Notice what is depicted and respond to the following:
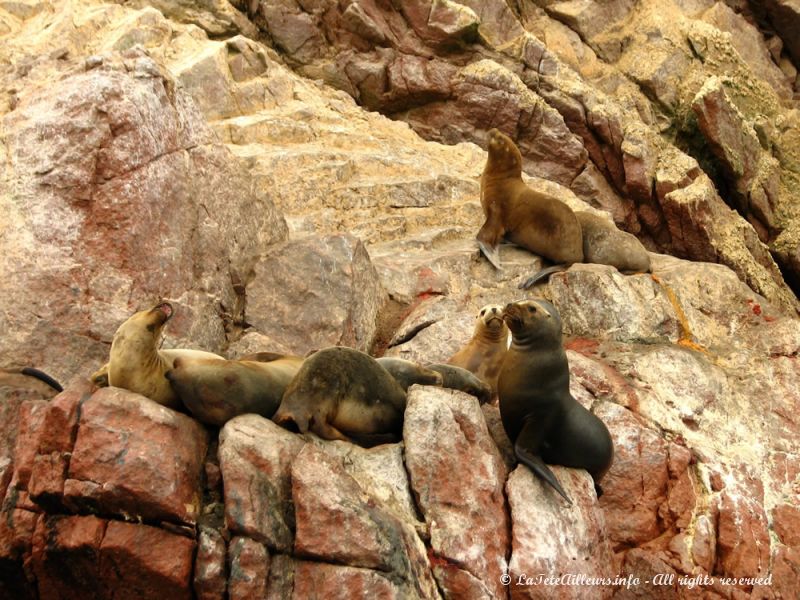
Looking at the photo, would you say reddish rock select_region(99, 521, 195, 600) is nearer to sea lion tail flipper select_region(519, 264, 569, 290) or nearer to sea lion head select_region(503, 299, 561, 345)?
sea lion head select_region(503, 299, 561, 345)

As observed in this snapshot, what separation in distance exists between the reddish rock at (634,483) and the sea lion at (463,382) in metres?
1.06

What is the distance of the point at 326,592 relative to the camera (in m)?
3.94

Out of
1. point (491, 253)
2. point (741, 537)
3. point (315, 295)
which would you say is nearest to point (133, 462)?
point (315, 295)

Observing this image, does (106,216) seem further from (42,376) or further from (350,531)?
(350,531)

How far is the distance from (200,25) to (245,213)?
6273 millimetres

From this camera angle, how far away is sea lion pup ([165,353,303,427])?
15.7 ft

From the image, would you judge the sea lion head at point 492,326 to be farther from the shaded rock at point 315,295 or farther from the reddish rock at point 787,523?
the reddish rock at point 787,523

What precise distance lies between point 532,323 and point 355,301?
2.54m

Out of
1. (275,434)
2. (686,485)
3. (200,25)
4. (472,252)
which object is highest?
(275,434)

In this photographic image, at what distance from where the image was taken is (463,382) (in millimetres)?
5883

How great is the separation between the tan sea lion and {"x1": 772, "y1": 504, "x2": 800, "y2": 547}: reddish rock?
10.6 feet

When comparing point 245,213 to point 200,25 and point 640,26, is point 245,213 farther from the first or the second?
point 640,26

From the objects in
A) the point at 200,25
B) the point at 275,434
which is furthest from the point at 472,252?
the point at 200,25

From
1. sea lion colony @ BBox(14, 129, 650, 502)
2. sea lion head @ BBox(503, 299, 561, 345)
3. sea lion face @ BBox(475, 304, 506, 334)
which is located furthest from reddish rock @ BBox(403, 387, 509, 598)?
sea lion face @ BBox(475, 304, 506, 334)
